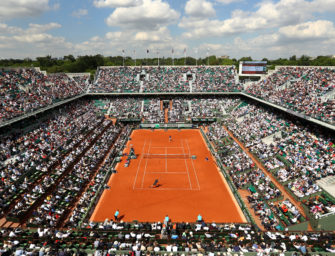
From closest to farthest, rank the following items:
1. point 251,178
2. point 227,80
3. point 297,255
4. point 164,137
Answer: point 297,255
point 251,178
point 164,137
point 227,80

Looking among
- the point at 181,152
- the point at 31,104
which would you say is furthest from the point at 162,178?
the point at 31,104

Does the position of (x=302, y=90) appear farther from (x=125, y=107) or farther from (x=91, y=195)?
(x=125, y=107)

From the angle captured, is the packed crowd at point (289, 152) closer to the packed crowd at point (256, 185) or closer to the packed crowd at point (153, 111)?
the packed crowd at point (256, 185)

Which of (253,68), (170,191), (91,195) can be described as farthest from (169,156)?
(253,68)

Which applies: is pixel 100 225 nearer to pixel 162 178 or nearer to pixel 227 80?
pixel 162 178

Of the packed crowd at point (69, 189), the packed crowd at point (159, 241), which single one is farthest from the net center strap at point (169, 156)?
the packed crowd at point (159, 241)

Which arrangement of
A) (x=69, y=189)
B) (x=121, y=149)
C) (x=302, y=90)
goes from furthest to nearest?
(x=302, y=90) < (x=121, y=149) < (x=69, y=189)
